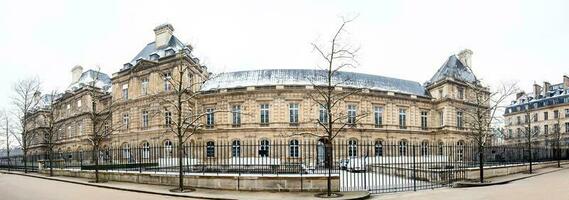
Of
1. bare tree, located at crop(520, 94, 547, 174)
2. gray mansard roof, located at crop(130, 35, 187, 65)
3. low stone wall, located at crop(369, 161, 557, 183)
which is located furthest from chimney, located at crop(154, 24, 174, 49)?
bare tree, located at crop(520, 94, 547, 174)

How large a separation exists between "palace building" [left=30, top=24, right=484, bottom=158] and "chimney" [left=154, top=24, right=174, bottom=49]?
0.33ft

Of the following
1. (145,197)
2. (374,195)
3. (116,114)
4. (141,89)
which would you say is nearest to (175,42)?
(141,89)

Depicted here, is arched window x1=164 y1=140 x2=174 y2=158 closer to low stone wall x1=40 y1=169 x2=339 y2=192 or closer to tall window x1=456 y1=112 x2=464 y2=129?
low stone wall x1=40 y1=169 x2=339 y2=192

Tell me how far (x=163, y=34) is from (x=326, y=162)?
90.3ft

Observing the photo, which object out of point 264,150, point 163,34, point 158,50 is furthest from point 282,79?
point 264,150

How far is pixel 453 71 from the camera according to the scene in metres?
44.7

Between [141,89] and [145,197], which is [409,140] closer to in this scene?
[141,89]

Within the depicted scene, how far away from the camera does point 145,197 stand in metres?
12.8

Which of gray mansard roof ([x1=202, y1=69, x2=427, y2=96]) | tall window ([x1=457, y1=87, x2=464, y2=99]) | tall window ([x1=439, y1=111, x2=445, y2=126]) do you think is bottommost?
tall window ([x1=439, y1=111, x2=445, y2=126])

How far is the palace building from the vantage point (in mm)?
35031

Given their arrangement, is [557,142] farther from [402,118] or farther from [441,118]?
[402,118]

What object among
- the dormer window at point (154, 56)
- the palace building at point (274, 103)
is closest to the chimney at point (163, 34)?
the palace building at point (274, 103)

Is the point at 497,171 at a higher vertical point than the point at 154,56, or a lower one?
lower

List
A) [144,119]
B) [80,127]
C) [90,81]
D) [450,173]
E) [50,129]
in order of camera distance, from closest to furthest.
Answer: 1. [450,173]
2. [50,129]
3. [144,119]
4. [80,127]
5. [90,81]
